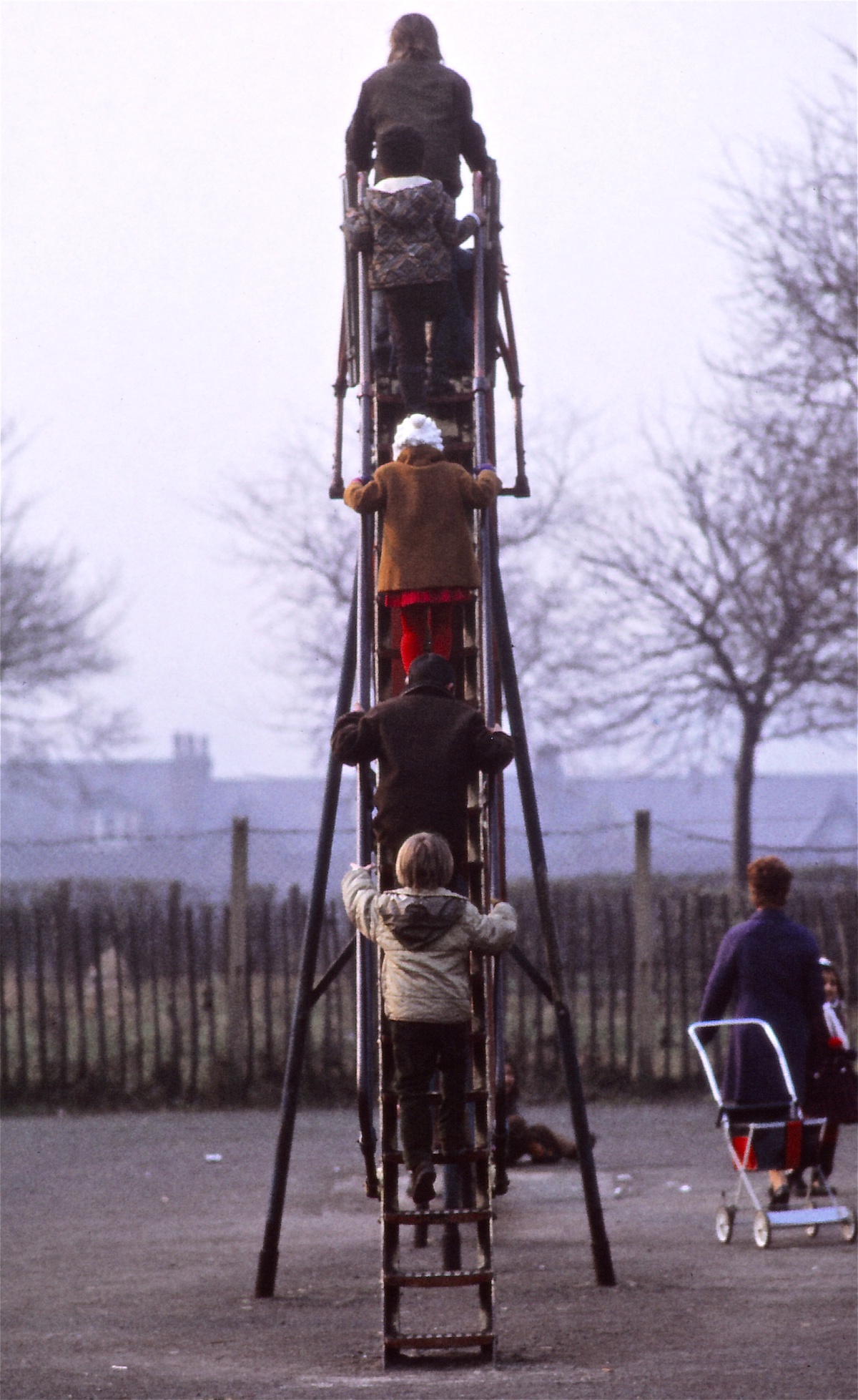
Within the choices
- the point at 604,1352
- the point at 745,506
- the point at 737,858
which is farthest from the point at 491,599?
the point at 745,506

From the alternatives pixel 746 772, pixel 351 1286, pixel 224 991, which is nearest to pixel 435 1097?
pixel 351 1286

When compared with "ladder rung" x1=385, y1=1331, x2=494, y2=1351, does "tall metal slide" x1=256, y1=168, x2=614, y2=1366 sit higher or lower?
higher

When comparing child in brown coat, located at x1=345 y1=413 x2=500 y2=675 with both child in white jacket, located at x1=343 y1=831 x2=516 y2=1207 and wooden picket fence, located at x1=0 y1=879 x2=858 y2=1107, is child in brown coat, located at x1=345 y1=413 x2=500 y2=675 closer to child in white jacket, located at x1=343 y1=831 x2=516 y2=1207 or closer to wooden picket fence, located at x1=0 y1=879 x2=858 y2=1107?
child in white jacket, located at x1=343 y1=831 x2=516 y2=1207

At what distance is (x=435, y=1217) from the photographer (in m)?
7.07

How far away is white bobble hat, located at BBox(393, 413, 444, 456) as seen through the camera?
8.09m

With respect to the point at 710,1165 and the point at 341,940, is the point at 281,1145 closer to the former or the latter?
the point at 710,1165

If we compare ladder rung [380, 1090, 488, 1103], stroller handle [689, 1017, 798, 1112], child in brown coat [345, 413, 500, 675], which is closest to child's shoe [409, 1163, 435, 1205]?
ladder rung [380, 1090, 488, 1103]

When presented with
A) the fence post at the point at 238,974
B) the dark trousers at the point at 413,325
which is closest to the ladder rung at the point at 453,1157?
the dark trousers at the point at 413,325

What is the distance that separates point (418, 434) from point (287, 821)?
170 feet

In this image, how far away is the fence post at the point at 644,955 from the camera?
14750 millimetres

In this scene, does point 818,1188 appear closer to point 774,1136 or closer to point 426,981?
point 774,1136

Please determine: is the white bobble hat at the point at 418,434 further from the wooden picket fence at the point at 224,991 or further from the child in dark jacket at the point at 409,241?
the wooden picket fence at the point at 224,991

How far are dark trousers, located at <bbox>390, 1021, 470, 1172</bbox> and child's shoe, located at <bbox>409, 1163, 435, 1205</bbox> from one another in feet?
0.07

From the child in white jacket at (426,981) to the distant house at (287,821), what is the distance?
7.36ft
